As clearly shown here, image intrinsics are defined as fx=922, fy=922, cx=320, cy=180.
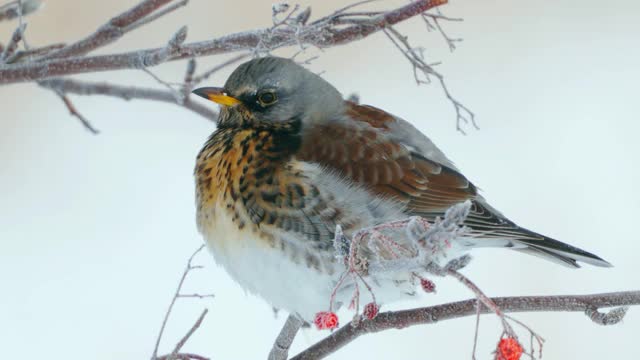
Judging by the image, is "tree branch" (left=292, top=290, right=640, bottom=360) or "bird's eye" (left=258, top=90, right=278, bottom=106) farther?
"bird's eye" (left=258, top=90, right=278, bottom=106)

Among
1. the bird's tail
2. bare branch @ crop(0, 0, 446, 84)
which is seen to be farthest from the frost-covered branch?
the bird's tail

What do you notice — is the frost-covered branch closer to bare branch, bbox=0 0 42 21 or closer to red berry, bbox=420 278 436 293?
bare branch, bbox=0 0 42 21

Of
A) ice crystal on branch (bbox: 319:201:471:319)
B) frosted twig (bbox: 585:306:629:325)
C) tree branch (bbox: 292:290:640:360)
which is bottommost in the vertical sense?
ice crystal on branch (bbox: 319:201:471:319)

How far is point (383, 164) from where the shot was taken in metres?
2.32

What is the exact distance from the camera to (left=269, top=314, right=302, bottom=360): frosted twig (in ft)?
7.54

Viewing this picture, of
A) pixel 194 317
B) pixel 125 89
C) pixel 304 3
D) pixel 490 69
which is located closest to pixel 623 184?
pixel 490 69

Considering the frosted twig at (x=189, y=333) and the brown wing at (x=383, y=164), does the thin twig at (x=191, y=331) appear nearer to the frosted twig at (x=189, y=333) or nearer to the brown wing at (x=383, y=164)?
the frosted twig at (x=189, y=333)

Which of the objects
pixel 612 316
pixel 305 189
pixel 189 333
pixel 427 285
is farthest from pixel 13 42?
pixel 612 316

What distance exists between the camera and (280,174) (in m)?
2.23

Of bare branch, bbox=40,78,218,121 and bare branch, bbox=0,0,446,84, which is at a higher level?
bare branch, bbox=40,78,218,121

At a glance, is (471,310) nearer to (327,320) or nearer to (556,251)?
(327,320)

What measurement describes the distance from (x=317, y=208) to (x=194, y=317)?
1.84 meters

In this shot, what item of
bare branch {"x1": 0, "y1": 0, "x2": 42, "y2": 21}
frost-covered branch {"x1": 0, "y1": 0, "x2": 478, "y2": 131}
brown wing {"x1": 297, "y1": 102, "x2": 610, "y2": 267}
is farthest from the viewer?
bare branch {"x1": 0, "y1": 0, "x2": 42, "y2": 21}

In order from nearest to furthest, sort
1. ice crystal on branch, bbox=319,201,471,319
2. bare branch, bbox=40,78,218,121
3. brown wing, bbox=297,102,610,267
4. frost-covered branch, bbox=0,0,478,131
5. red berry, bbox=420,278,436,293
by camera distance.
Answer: ice crystal on branch, bbox=319,201,471,319 → red berry, bbox=420,278,436,293 → frost-covered branch, bbox=0,0,478,131 → brown wing, bbox=297,102,610,267 → bare branch, bbox=40,78,218,121
